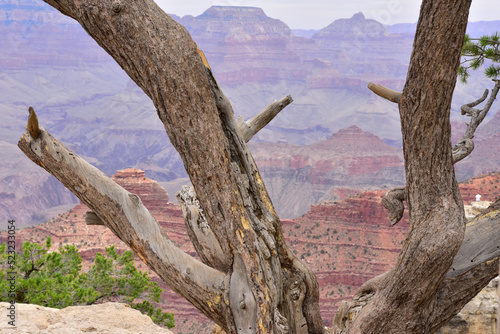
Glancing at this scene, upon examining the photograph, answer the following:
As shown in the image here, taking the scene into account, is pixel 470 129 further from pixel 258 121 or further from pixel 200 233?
pixel 200 233

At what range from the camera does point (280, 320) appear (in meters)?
3.61

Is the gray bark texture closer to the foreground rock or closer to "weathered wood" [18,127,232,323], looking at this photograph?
"weathered wood" [18,127,232,323]

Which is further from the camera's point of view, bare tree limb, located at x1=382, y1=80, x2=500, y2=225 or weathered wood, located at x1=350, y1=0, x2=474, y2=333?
bare tree limb, located at x1=382, y1=80, x2=500, y2=225

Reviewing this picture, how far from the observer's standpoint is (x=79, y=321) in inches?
199

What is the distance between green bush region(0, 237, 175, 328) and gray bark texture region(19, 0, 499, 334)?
3401mm

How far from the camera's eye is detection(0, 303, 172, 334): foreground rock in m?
4.76

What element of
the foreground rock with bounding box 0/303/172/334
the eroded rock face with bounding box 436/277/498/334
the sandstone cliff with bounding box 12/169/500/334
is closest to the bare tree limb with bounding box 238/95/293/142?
the foreground rock with bounding box 0/303/172/334

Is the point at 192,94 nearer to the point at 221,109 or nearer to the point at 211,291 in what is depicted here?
the point at 221,109

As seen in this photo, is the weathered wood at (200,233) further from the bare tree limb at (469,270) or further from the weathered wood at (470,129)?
the weathered wood at (470,129)

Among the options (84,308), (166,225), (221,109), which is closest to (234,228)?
(221,109)

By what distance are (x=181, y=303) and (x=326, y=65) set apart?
105m

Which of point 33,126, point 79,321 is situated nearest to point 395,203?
point 33,126

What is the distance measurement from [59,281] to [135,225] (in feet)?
20.9

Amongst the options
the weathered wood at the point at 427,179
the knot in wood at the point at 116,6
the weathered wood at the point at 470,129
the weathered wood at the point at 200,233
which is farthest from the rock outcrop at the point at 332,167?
the knot in wood at the point at 116,6
